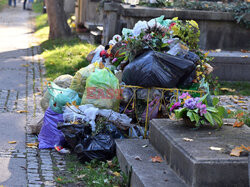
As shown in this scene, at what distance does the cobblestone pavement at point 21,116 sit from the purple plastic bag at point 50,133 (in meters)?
0.14

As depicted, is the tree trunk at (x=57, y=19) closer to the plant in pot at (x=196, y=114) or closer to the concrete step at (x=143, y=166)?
the concrete step at (x=143, y=166)

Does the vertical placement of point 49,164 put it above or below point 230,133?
below

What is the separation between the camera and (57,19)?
1352 cm

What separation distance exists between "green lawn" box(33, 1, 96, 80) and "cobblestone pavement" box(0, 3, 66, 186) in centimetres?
26

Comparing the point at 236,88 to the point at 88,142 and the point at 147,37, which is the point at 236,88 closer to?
the point at 147,37

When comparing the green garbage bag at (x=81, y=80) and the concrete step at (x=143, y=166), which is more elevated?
the green garbage bag at (x=81, y=80)

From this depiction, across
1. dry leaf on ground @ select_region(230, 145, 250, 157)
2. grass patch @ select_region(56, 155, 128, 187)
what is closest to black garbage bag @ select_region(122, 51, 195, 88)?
grass patch @ select_region(56, 155, 128, 187)

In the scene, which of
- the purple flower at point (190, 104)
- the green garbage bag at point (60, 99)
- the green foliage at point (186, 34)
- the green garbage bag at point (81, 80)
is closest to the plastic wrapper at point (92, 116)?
the green garbage bag at point (60, 99)

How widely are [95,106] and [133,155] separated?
3.51 ft

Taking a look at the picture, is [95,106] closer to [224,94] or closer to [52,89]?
[52,89]

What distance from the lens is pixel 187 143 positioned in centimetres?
393

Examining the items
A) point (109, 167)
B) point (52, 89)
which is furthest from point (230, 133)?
point (52, 89)

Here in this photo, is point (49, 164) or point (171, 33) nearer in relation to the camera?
point (49, 164)

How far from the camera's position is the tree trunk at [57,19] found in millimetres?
13375
